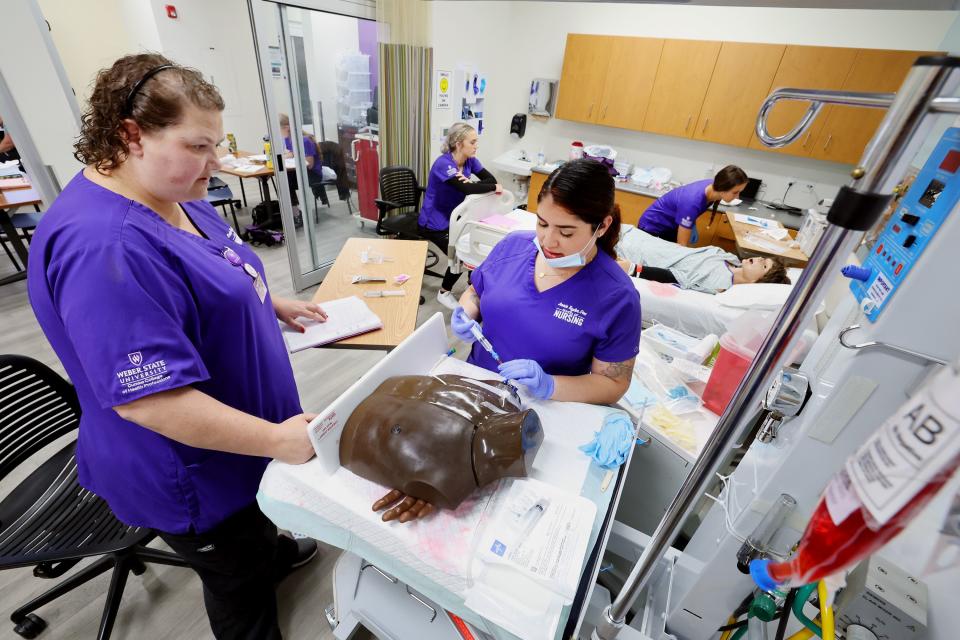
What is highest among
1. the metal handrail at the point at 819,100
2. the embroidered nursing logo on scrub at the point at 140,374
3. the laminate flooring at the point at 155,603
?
the metal handrail at the point at 819,100

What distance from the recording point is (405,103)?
3.93 metres

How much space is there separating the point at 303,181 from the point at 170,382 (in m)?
3.05

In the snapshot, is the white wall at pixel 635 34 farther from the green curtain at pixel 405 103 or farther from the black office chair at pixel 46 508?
the black office chair at pixel 46 508

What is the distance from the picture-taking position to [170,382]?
2.42 ft

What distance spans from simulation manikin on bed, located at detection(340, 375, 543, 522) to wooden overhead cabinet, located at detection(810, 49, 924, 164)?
4517 mm

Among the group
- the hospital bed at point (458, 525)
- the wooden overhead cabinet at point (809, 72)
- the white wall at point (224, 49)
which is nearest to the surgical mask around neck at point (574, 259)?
the hospital bed at point (458, 525)

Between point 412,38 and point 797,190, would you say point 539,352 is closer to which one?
point 412,38

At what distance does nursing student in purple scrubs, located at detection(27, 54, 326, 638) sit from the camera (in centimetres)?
71

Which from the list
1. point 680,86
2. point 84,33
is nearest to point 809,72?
point 680,86

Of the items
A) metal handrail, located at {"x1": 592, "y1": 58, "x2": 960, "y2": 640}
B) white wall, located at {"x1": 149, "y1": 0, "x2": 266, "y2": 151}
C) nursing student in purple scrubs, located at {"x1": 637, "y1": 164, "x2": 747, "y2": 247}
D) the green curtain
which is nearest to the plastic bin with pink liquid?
metal handrail, located at {"x1": 592, "y1": 58, "x2": 960, "y2": 640}

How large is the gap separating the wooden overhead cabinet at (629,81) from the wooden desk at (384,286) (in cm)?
354

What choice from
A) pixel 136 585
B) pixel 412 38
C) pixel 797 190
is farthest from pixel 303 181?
pixel 797 190

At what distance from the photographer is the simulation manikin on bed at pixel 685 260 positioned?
2.83 m

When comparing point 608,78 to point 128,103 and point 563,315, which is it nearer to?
point 563,315
